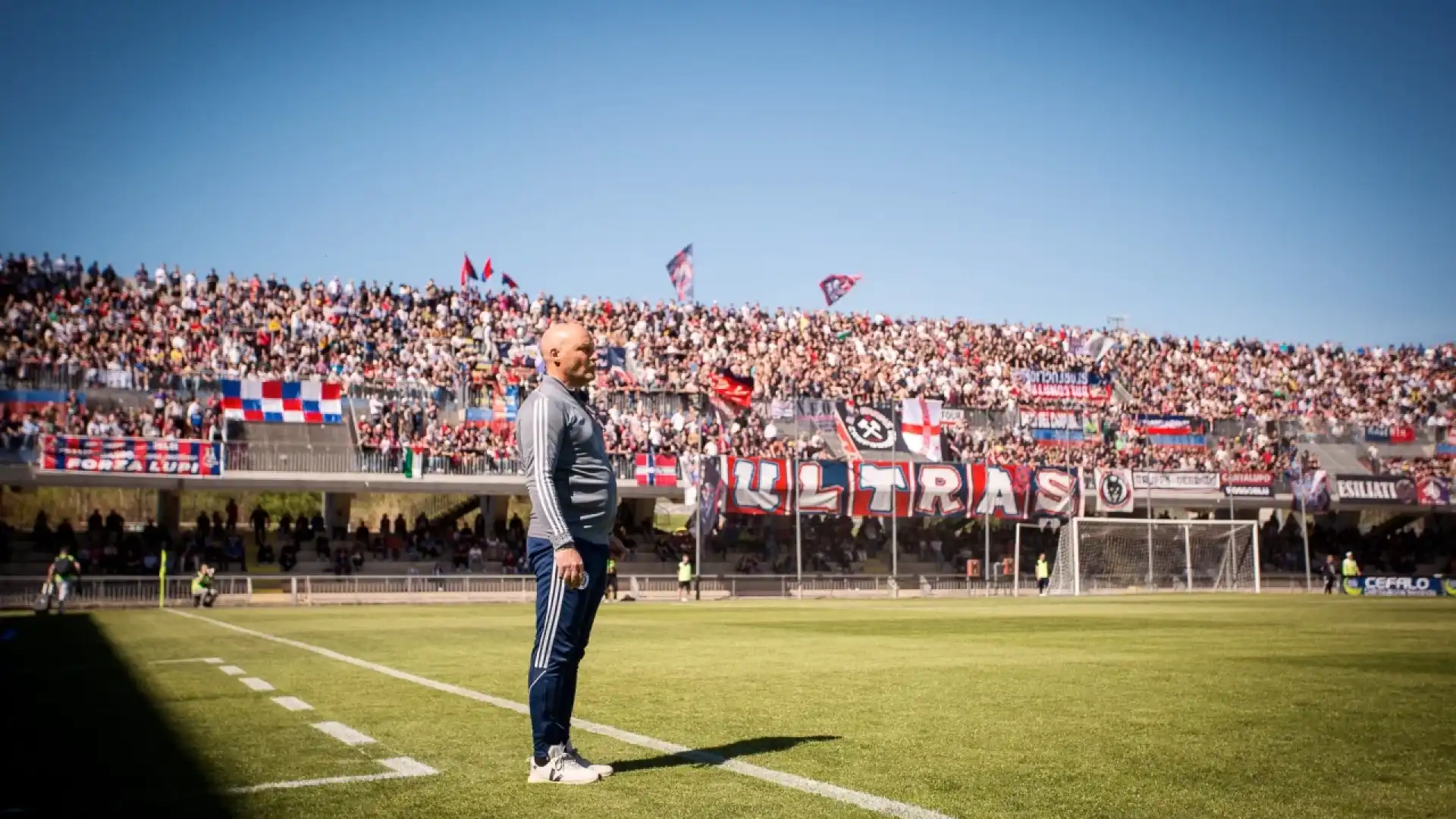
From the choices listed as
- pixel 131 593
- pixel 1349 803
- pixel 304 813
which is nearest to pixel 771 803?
pixel 304 813

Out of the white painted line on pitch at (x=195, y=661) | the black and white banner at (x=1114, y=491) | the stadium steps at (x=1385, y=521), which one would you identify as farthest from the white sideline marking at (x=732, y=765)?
the stadium steps at (x=1385, y=521)

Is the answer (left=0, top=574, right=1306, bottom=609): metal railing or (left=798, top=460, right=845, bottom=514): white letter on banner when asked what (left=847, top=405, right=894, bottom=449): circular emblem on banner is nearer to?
(left=798, top=460, right=845, bottom=514): white letter on banner

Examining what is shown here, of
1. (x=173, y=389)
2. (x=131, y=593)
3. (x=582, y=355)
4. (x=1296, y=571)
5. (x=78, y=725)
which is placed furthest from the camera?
(x=1296, y=571)

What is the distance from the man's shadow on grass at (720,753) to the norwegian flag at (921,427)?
41517mm

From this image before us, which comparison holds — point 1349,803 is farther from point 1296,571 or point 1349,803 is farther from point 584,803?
point 1296,571

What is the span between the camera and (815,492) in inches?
1772

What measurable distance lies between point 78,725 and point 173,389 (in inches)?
1407

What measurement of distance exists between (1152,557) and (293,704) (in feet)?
133

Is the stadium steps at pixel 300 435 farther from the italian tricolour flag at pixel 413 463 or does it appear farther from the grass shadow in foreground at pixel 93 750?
the grass shadow in foreground at pixel 93 750

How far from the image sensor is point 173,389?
41.1 meters

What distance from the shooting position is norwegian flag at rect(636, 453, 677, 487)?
1781 inches

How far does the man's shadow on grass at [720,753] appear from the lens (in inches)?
246

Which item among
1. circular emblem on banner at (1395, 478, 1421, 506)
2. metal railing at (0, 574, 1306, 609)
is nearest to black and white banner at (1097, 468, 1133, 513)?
metal railing at (0, 574, 1306, 609)

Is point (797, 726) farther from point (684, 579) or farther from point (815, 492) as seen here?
point (815, 492)
